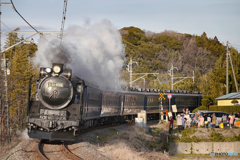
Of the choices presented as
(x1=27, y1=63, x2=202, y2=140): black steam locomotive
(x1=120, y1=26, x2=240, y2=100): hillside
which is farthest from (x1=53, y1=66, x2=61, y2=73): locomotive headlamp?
(x1=120, y1=26, x2=240, y2=100): hillside

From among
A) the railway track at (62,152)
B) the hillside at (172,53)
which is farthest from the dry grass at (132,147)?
the hillside at (172,53)

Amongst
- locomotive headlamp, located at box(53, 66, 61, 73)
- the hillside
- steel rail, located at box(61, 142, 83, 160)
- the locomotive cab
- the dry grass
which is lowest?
the dry grass

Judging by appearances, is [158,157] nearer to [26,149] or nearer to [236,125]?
[26,149]

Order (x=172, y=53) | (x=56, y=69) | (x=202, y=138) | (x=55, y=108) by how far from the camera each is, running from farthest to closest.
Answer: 1. (x=172, y=53)
2. (x=202, y=138)
3. (x=56, y=69)
4. (x=55, y=108)

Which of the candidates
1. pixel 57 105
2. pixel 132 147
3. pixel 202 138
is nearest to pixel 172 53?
pixel 202 138

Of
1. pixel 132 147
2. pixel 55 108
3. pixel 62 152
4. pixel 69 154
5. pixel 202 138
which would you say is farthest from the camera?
pixel 202 138

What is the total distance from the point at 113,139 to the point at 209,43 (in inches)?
3398

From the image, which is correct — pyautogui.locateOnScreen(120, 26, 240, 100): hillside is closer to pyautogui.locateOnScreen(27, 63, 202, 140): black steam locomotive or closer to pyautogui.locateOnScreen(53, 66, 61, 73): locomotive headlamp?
pyautogui.locateOnScreen(27, 63, 202, 140): black steam locomotive

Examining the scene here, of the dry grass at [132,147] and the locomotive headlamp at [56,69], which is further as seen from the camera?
the dry grass at [132,147]

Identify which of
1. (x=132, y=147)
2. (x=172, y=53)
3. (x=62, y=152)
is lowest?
(x=132, y=147)

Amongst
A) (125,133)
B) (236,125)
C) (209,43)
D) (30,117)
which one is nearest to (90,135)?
(125,133)

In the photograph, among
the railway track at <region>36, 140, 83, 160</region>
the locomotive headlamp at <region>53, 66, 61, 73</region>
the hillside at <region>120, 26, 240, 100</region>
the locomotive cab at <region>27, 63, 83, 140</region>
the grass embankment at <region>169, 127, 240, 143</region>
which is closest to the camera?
the railway track at <region>36, 140, 83, 160</region>

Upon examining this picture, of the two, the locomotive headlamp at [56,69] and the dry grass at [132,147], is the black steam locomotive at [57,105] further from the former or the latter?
the dry grass at [132,147]

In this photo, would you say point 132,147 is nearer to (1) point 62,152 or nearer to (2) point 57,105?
(1) point 62,152
